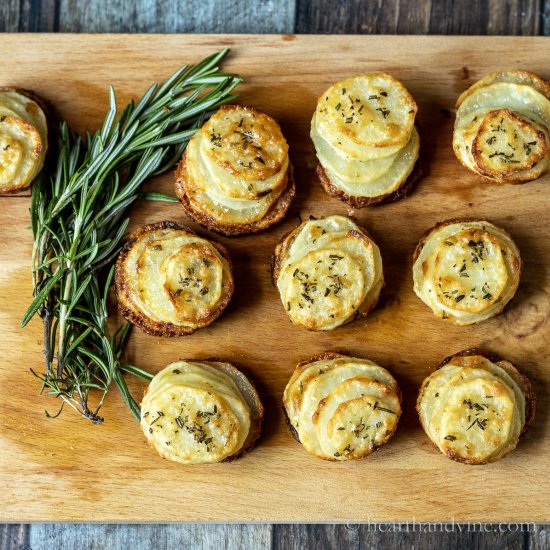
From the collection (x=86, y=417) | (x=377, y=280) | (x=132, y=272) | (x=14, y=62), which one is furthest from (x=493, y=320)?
(x=14, y=62)

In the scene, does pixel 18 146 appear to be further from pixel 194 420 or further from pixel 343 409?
pixel 343 409

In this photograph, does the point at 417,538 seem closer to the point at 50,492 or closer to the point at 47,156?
the point at 50,492

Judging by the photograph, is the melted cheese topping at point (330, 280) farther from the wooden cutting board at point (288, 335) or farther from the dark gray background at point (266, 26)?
the dark gray background at point (266, 26)

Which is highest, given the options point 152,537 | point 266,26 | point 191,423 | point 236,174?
point 266,26

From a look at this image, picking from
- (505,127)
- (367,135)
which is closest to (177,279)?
(367,135)

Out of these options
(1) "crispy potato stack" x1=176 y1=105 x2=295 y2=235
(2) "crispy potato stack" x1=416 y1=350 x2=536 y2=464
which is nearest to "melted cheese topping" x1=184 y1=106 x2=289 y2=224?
(1) "crispy potato stack" x1=176 y1=105 x2=295 y2=235

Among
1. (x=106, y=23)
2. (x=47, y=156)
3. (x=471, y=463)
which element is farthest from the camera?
(x=106, y=23)
